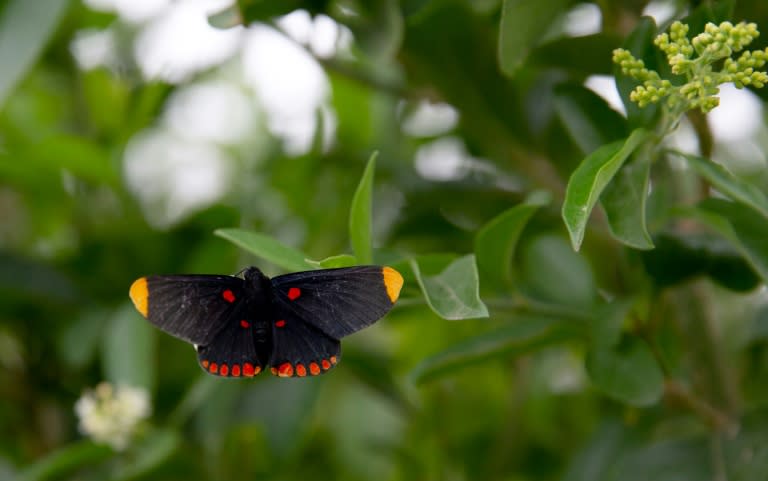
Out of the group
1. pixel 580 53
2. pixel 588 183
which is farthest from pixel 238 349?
pixel 580 53

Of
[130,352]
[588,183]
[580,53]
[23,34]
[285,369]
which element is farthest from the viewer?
[130,352]

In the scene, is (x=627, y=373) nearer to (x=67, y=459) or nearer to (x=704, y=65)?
(x=704, y=65)

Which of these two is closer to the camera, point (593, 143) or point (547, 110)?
point (593, 143)

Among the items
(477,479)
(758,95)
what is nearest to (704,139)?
(758,95)

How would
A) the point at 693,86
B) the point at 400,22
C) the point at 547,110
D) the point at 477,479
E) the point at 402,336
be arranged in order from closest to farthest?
1. the point at 693,86
2. the point at 400,22
3. the point at 547,110
4. the point at 477,479
5. the point at 402,336

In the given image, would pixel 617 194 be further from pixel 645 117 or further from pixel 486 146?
pixel 486 146

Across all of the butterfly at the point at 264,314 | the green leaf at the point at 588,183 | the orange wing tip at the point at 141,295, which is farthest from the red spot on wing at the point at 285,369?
the green leaf at the point at 588,183

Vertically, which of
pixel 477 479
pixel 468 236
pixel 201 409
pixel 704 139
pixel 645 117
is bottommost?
pixel 477 479
